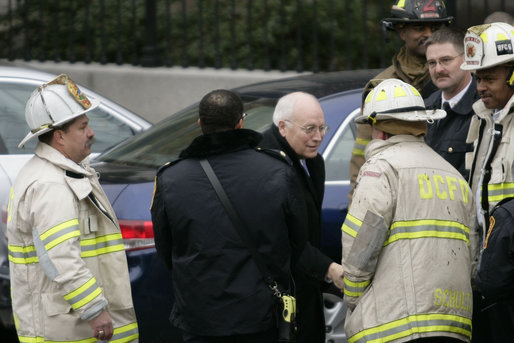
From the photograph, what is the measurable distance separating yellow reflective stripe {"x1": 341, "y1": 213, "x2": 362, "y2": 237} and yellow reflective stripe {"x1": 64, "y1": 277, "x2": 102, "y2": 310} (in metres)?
1.07

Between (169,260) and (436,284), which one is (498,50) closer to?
(436,284)

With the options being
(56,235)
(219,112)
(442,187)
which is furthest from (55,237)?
(442,187)

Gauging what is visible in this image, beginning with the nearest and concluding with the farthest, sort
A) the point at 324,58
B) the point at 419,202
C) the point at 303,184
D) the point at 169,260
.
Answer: the point at 419,202 < the point at 169,260 < the point at 303,184 < the point at 324,58

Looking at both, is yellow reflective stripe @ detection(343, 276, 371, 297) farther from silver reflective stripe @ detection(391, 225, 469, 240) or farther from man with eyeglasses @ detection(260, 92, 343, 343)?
man with eyeglasses @ detection(260, 92, 343, 343)

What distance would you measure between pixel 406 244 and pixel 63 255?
1.40 metres

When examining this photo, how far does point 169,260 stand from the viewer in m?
4.30

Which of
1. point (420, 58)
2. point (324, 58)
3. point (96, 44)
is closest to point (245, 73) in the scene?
point (324, 58)

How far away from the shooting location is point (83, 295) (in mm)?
4023

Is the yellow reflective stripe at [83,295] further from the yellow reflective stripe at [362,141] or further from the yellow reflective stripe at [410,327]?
the yellow reflective stripe at [362,141]

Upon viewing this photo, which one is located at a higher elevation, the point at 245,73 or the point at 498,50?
the point at 498,50

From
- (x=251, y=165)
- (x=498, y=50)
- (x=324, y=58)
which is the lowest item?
(x=324, y=58)

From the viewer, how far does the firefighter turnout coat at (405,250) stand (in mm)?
3924

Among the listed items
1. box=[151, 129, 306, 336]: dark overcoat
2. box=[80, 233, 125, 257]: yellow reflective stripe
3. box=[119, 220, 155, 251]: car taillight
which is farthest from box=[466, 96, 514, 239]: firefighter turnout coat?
box=[119, 220, 155, 251]: car taillight

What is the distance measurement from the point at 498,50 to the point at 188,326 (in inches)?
71.8
